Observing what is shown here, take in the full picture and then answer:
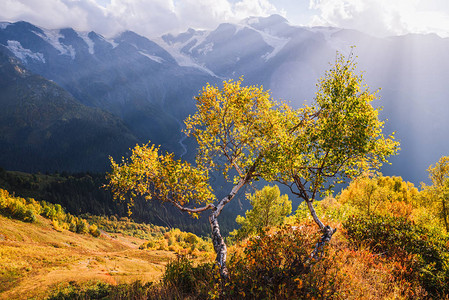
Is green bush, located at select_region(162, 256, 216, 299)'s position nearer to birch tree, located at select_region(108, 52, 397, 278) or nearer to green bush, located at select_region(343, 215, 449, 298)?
birch tree, located at select_region(108, 52, 397, 278)

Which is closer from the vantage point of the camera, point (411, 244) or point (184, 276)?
point (184, 276)

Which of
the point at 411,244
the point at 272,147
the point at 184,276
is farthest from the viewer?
the point at 272,147

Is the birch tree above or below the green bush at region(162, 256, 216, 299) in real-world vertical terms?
above

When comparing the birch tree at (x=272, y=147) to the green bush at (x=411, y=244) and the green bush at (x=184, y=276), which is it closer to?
the green bush at (x=184, y=276)

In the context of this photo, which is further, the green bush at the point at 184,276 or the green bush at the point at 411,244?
the green bush at the point at 411,244

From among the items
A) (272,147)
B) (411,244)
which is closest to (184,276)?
(272,147)

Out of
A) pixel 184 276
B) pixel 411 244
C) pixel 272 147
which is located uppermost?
pixel 272 147

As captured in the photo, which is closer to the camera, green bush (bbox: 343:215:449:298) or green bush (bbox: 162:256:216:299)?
green bush (bbox: 162:256:216:299)

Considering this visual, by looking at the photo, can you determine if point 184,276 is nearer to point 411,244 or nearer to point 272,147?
point 272,147

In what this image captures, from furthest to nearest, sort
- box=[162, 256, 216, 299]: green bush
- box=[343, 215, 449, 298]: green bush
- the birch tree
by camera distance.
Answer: the birch tree → box=[343, 215, 449, 298]: green bush → box=[162, 256, 216, 299]: green bush

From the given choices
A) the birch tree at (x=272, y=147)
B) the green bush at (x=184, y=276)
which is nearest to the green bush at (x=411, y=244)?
the birch tree at (x=272, y=147)

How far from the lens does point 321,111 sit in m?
15.7

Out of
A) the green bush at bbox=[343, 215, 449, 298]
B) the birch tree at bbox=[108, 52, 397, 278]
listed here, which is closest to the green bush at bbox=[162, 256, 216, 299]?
the birch tree at bbox=[108, 52, 397, 278]

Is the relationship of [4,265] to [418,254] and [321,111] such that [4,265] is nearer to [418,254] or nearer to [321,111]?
[321,111]
